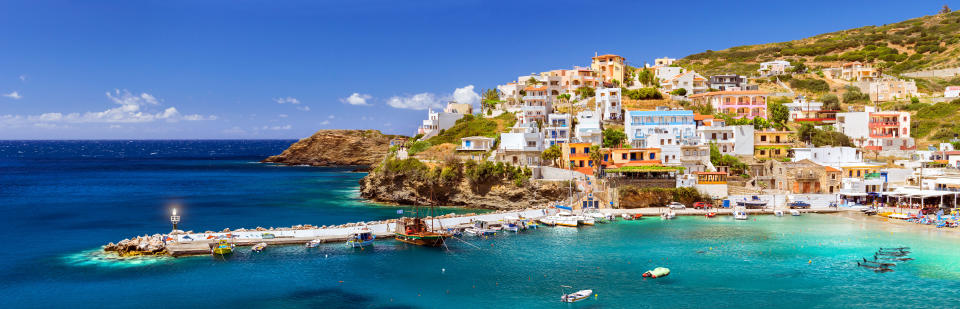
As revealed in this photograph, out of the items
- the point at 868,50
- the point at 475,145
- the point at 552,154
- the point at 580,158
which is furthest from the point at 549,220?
the point at 868,50

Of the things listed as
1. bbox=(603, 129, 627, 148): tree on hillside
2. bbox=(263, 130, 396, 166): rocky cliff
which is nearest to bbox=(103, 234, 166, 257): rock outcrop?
bbox=(603, 129, 627, 148): tree on hillside

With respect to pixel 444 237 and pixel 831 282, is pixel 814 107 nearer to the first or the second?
pixel 831 282

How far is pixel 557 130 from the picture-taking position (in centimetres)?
7606

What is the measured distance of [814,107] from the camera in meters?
91.2

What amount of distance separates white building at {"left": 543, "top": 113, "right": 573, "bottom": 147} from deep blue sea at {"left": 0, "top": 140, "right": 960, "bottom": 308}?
20528 mm

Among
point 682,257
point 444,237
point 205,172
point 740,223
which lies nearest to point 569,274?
point 682,257

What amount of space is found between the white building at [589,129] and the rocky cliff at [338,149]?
258ft

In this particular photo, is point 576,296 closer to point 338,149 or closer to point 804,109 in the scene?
point 804,109

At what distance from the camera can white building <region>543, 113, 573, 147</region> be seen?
73625mm

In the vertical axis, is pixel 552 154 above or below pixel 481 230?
above

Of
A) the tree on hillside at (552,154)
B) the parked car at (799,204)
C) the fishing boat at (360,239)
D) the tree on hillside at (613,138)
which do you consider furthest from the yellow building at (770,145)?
the fishing boat at (360,239)

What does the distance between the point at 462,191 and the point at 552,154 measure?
10.9 meters

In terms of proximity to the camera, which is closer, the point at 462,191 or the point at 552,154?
the point at 462,191

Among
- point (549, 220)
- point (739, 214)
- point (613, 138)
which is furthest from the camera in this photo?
point (613, 138)
